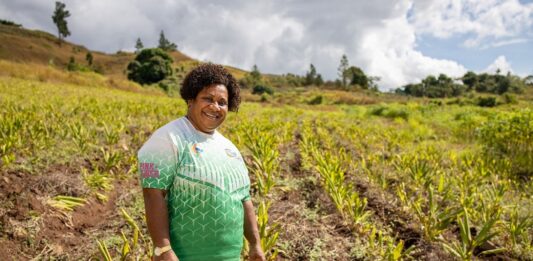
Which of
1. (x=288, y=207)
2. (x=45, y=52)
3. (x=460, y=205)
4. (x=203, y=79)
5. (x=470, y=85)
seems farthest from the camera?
(x=470, y=85)

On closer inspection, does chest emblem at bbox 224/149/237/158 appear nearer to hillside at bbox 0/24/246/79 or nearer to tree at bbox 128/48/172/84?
tree at bbox 128/48/172/84

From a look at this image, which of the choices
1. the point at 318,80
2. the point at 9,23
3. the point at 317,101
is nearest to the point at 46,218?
the point at 317,101

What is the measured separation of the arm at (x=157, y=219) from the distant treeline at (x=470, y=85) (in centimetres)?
5411

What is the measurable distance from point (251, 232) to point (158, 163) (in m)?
0.66

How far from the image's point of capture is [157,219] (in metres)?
1.36

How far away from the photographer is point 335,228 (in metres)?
3.31

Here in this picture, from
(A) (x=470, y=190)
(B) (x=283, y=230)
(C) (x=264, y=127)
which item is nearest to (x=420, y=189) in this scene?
(A) (x=470, y=190)

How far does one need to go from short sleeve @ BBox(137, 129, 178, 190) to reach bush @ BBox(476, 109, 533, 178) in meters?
6.43

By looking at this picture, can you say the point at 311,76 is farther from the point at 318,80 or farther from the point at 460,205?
the point at 460,205

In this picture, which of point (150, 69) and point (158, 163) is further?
point (150, 69)

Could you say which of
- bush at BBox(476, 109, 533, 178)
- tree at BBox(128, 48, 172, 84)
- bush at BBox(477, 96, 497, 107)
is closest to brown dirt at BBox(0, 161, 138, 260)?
bush at BBox(476, 109, 533, 178)

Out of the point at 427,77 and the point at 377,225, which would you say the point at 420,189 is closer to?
the point at 377,225

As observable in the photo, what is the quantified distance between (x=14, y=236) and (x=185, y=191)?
223 cm

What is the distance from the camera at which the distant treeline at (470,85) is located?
47.3 meters
